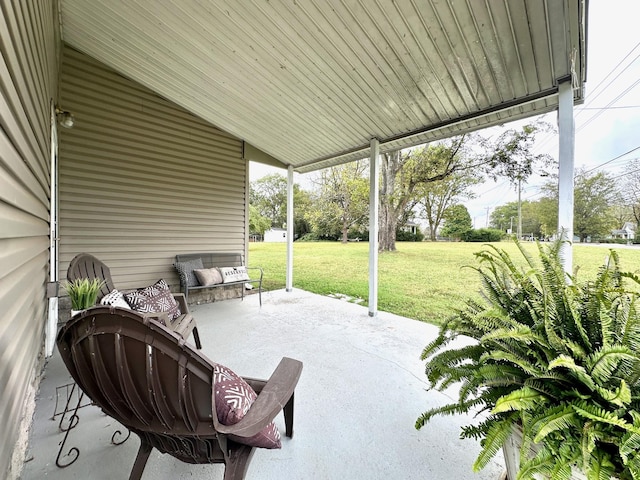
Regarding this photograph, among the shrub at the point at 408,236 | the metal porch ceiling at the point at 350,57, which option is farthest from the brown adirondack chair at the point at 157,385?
the shrub at the point at 408,236

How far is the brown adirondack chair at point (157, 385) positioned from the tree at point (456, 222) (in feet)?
21.7

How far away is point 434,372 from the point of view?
1199 mm

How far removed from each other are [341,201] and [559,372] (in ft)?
30.8

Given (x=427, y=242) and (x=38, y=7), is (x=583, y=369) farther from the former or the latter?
(x=427, y=242)

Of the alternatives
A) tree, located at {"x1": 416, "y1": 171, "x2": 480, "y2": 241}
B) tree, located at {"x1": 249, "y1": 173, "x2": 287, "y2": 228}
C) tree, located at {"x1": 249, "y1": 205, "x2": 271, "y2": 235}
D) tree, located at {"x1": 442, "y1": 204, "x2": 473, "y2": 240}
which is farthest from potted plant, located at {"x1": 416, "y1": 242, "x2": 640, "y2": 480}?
tree, located at {"x1": 249, "y1": 173, "x2": 287, "y2": 228}

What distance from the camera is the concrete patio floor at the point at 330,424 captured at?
1400 millimetres

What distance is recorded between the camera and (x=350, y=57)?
248cm

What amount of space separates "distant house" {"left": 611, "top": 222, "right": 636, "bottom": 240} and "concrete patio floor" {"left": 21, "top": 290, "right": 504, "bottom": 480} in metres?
2.23

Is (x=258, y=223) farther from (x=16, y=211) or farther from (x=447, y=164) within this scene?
(x=16, y=211)

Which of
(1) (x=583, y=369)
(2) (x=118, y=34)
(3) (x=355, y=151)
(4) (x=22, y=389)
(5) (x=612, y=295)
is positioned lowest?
(4) (x=22, y=389)

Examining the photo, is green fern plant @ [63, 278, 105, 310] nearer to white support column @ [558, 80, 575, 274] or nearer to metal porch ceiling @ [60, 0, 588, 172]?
metal porch ceiling @ [60, 0, 588, 172]

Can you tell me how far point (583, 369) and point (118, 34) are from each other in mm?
4676

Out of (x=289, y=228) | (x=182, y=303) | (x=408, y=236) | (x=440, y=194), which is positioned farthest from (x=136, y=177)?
(x=408, y=236)

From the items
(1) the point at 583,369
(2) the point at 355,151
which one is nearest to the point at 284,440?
(1) the point at 583,369
